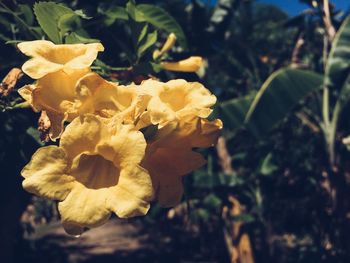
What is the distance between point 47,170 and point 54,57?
0.26m

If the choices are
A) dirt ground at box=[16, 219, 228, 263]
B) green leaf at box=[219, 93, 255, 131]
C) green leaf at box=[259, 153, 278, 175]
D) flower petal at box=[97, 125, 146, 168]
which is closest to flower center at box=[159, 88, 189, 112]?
flower petal at box=[97, 125, 146, 168]

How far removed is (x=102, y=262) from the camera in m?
8.89

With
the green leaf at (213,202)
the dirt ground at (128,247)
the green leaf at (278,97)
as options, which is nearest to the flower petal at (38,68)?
the green leaf at (278,97)

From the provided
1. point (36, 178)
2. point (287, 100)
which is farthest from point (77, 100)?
point (287, 100)

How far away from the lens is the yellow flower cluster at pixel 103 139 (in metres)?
0.80

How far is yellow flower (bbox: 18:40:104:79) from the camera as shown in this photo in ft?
2.77

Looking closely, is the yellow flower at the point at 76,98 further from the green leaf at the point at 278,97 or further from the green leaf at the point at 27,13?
the green leaf at the point at 278,97

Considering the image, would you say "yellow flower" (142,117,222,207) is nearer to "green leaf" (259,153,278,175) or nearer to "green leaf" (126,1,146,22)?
"green leaf" (126,1,146,22)

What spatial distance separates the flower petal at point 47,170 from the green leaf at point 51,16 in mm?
366

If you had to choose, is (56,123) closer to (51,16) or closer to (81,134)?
(81,134)

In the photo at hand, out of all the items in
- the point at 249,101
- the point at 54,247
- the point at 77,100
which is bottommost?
the point at 54,247

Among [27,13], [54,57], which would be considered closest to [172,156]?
[54,57]

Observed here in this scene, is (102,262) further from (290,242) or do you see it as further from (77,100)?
(77,100)

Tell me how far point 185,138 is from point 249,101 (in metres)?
3.61
